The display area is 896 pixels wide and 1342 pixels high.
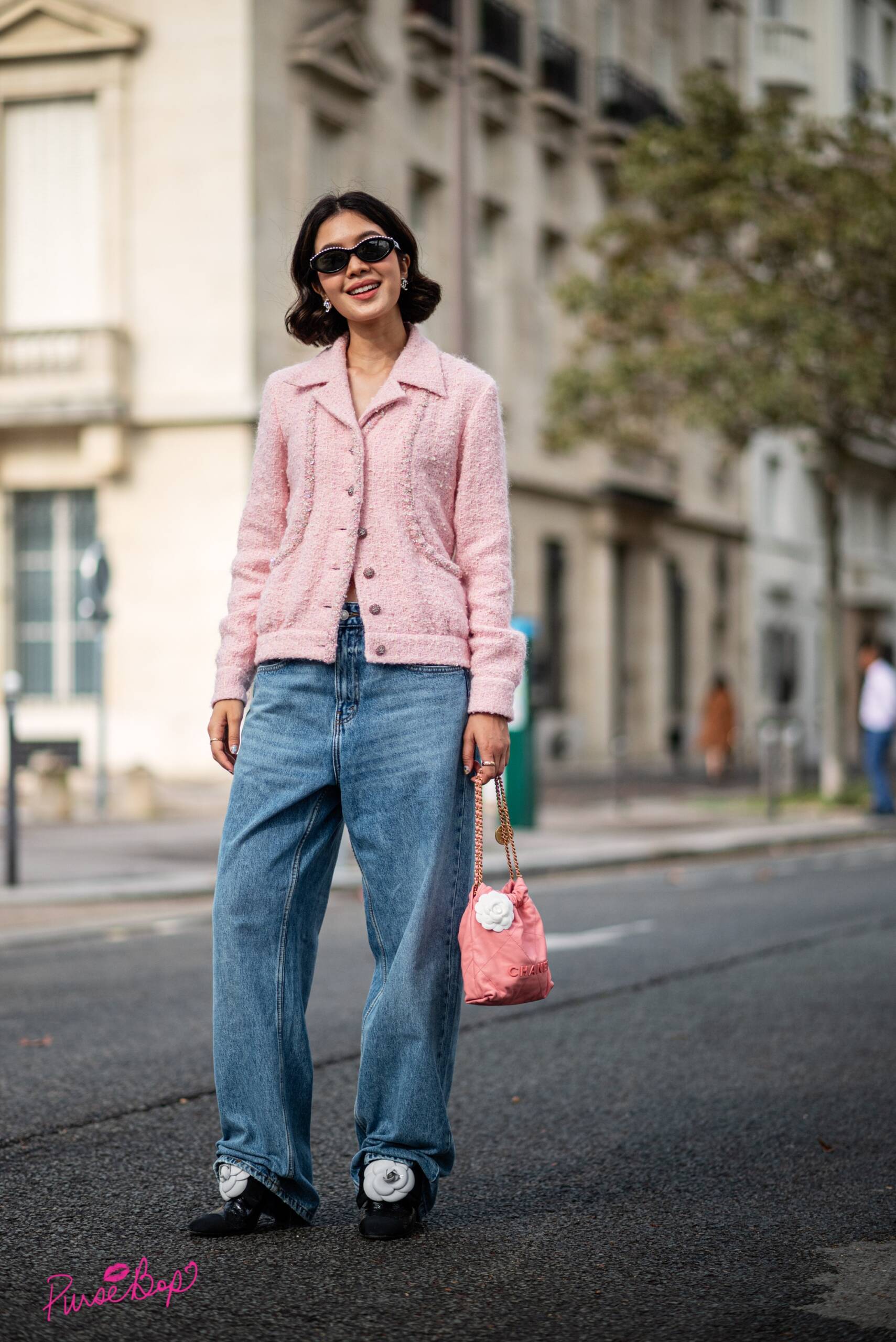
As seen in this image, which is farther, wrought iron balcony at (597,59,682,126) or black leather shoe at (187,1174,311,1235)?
wrought iron balcony at (597,59,682,126)

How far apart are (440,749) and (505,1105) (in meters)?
1.90

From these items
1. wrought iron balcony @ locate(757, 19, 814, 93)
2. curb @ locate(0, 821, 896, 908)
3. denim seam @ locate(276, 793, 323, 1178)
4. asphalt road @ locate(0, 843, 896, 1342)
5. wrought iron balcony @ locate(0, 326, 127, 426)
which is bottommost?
curb @ locate(0, 821, 896, 908)

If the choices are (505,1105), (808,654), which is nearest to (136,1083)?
(505,1105)

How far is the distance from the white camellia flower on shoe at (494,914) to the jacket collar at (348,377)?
0.95m

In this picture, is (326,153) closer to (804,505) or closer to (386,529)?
(804,505)

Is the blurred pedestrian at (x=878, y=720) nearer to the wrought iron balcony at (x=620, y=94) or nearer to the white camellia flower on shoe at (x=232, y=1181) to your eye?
the wrought iron balcony at (x=620, y=94)

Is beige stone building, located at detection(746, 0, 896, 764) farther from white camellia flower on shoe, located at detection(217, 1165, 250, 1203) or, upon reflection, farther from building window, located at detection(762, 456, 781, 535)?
white camellia flower on shoe, located at detection(217, 1165, 250, 1203)

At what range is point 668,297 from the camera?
76.2 feet

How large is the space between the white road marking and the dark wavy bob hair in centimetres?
549

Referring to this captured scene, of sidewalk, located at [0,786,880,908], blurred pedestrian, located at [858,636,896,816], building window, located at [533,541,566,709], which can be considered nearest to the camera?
sidewalk, located at [0,786,880,908]

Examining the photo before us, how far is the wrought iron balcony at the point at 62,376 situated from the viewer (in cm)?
2281

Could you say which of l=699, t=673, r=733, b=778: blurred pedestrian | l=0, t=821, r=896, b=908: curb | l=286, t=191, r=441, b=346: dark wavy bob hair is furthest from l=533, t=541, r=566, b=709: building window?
l=286, t=191, r=441, b=346: dark wavy bob hair

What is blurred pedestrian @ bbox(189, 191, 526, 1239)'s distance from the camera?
375 centimetres

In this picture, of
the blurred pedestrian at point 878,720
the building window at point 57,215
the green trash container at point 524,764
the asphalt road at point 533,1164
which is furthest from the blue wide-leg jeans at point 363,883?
the building window at point 57,215
